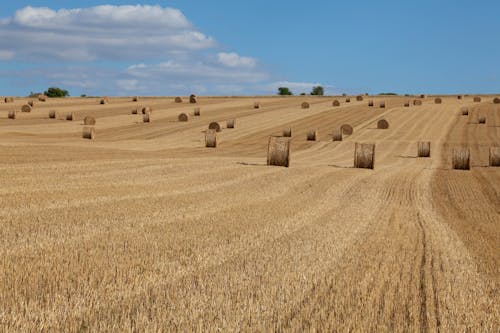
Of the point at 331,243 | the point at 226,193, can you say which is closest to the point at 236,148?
the point at 226,193

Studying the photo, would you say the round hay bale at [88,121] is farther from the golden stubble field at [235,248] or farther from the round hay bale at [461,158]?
the round hay bale at [461,158]

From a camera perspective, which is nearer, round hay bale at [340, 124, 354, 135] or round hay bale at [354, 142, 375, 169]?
round hay bale at [354, 142, 375, 169]

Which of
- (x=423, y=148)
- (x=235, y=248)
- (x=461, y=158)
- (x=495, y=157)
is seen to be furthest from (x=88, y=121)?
(x=235, y=248)

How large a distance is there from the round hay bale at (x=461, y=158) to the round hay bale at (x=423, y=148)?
591cm

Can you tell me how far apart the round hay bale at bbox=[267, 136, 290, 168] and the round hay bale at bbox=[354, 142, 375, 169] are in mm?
3435

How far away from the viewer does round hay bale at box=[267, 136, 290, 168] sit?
923 inches

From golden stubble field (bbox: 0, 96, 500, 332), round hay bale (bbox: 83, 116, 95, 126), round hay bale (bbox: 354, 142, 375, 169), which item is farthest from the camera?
round hay bale (bbox: 83, 116, 95, 126)

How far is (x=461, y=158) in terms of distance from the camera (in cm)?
2603

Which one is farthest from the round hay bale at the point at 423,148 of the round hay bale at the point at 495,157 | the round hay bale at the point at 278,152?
the round hay bale at the point at 278,152

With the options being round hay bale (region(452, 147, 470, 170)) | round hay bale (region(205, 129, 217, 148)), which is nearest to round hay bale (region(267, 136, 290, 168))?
round hay bale (region(452, 147, 470, 170))

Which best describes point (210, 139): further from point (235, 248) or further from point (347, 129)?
point (235, 248)

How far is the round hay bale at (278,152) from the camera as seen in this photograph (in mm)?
23438

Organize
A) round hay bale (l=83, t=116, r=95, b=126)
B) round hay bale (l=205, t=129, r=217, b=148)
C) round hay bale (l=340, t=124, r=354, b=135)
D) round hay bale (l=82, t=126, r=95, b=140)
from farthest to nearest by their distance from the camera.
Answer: round hay bale (l=83, t=116, r=95, b=126) < round hay bale (l=340, t=124, r=354, b=135) < round hay bale (l=82, t=126, r=95, b=140) < round hay bale (l=205, t=129, r=217, b=148)

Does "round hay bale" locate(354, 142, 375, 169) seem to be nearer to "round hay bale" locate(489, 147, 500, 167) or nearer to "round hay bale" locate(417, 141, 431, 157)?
"round hay bale" locate(489, 147, 500, 167)
